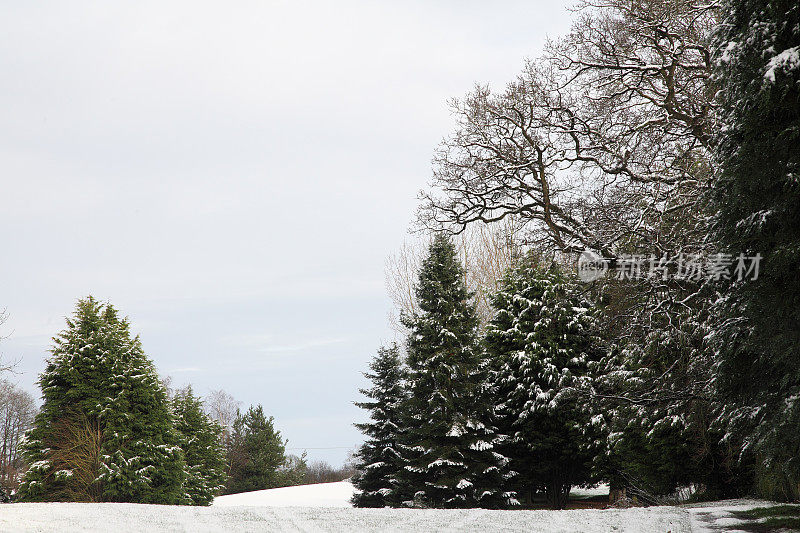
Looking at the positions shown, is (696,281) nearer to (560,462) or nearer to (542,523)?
(542,523)

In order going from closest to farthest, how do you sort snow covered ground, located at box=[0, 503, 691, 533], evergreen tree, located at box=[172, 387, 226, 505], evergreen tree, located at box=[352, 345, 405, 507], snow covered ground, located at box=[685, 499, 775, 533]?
snow covered ground, located at box=[0, 503, 691, 533], snow covered ground, located at box=[685, 499, 775, 533], evergreen tree, located at box=[352, 345, 405, 507], evergreen tree, located at box=[172, 387, 226, 505]

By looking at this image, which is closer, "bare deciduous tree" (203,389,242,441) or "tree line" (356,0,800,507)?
"tree line" (356,0,800,507)

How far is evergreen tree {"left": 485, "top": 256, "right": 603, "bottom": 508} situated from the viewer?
19141mm

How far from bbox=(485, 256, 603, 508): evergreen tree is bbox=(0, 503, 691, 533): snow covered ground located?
7124mm

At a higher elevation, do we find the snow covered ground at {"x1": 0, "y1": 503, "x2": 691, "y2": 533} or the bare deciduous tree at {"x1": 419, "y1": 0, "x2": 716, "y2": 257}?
the bare deciduous tree at {"x1": 419, "y1": 0, "x2": 716, "y2": 257}

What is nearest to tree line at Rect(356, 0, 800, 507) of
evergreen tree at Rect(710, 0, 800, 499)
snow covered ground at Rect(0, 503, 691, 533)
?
evergreen tree at Rect(710, 0, 800, 499)

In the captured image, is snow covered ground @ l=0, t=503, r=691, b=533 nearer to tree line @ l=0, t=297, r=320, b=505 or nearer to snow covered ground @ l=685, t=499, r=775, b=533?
snow covered ground @ l=685, t=499, r=775, b=533

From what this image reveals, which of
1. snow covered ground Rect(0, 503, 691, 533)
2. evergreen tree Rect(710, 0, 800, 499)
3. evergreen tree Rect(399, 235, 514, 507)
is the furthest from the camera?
evergreen tree Rect(399, 235, 514, 507)

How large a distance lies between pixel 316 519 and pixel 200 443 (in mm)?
20342

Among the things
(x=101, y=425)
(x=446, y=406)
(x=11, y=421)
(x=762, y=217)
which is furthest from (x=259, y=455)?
(x=762, y=217)

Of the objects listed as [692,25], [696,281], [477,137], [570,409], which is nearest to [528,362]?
[570,409]

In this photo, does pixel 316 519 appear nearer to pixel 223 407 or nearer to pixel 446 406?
pixel 446 406

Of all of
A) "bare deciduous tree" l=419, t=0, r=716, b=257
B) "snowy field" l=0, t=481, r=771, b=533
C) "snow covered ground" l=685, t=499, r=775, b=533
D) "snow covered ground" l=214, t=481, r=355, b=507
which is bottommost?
"snow covered ground" l=214, t=481, r=355, b=507

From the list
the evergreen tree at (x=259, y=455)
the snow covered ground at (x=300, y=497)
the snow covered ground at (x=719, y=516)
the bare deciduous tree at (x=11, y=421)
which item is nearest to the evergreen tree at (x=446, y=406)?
the snow covered ground at (x=719, y=516)
